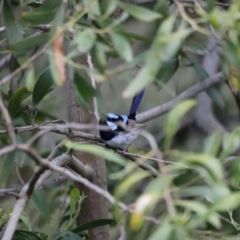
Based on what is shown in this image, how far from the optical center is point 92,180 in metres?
1.82

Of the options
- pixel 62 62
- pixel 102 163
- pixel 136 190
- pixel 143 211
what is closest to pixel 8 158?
→ pixel 102 163

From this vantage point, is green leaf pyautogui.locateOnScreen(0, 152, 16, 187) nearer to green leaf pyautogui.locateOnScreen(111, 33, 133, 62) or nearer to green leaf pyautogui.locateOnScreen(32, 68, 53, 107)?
green leaf pyautogui.locateOnScreen(32, 68, 53, 107)

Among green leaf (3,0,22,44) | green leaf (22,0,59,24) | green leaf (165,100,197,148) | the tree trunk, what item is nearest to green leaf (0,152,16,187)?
the tree trunk

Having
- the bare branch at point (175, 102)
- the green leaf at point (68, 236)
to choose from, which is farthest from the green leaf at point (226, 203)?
the bare branch at point (175, 102)

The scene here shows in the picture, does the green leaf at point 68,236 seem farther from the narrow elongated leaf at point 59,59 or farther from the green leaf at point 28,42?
the narrow elongated leaf at point 59,59

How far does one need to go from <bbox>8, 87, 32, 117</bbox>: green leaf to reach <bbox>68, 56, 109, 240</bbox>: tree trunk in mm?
222

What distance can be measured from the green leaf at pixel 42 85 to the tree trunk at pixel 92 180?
0.21 metres

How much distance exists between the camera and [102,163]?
6.12ft

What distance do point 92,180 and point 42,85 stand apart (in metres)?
0.38

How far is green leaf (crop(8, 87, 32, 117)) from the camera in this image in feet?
5.06

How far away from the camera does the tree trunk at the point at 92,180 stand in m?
1.77

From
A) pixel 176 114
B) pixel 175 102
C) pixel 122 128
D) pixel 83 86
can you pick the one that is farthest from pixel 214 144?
pixel 175 102

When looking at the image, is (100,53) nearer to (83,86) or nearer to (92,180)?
(83,86)

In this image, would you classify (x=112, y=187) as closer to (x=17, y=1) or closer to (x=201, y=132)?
(x=201, y=132)
